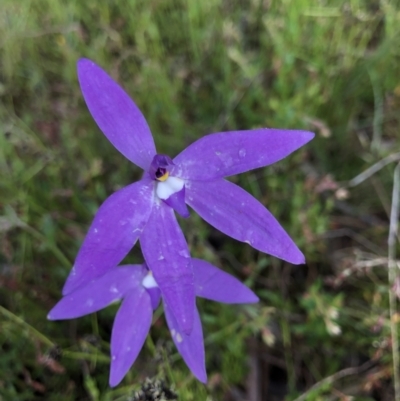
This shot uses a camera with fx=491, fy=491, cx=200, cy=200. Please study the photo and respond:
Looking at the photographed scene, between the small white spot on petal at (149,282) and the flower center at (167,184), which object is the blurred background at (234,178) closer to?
the small white spot on petal at (149,282)

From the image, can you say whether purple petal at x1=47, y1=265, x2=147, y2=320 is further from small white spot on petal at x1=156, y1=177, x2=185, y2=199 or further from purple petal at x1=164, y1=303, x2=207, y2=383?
small white spot on petal at x1=156, y1=177, x2=185, y2=199

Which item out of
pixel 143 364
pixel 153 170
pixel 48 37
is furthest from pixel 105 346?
pixel 48 37

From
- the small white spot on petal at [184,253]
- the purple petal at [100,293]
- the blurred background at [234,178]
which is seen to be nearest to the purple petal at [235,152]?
the small white spot on petal at [184,253]

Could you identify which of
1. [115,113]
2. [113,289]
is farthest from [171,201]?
[113,289]

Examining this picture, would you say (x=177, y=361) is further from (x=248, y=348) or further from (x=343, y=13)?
(x=343, y=13)

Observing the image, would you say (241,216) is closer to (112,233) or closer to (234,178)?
(112,233)

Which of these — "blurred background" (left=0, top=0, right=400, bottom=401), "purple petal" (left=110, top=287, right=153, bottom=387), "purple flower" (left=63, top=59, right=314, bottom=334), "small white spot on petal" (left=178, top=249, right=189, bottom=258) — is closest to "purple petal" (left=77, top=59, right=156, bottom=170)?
"purple flower" (left=63, top=59, right=314, bottom=334)

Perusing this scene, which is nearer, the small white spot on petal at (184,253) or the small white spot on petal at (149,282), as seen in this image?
the small white spot on petal at (184,253)
